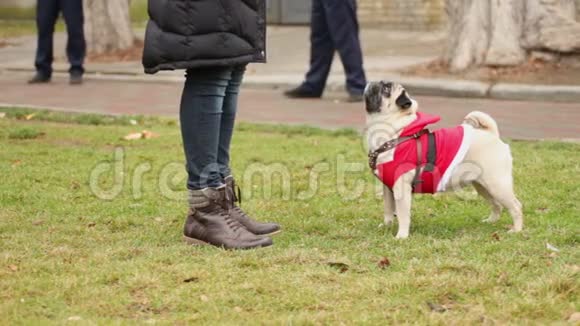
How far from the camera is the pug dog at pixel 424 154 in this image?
4.97m

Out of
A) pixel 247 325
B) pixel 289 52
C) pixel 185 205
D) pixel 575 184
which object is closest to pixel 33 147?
pixel 185 205

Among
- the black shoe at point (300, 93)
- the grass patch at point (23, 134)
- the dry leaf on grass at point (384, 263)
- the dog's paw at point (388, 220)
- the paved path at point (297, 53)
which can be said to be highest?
the dry leaf on grass at point (384, 263)

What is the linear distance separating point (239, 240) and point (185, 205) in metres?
1.18

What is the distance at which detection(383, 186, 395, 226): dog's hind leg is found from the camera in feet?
17.2

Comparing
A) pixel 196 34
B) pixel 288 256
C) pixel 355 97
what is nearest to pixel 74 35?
pixel 355 97

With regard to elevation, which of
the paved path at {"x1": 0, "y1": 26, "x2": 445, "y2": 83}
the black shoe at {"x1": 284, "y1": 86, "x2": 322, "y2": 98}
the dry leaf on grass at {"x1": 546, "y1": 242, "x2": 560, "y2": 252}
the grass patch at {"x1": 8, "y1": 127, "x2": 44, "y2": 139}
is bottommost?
the paved path at {"x1": 0, "y1": 26, "x2": 445, "y2": 83}

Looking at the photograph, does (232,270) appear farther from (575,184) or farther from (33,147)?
(33,147)

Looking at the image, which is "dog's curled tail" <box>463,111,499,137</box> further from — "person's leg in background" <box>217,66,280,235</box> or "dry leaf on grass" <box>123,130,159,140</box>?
"dry leaf on grass" <box>123,130,159,140</box>

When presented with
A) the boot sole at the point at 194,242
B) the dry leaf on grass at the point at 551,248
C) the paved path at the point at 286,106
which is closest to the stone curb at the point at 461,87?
the paved path at the point at 286,106

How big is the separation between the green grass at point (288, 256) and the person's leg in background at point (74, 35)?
5.30 m

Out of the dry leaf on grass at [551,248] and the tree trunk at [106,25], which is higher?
the dry leaf on grass at [551,248]

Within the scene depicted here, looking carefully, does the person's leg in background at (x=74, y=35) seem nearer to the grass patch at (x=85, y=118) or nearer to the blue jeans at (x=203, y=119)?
the grass patch at (x=85, y=118)

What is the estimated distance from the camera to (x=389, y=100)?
503 centimetres

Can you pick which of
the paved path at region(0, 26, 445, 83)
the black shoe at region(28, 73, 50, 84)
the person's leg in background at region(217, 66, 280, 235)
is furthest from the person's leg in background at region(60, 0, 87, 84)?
the person's leg in background at region(217, 66, 280, 235)
